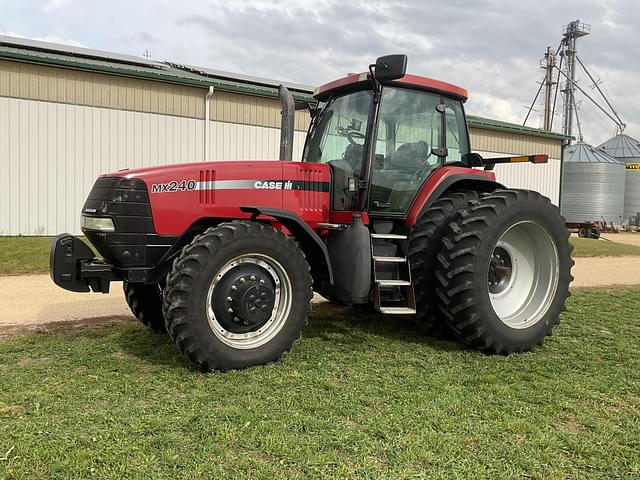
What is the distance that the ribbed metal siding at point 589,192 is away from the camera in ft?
101

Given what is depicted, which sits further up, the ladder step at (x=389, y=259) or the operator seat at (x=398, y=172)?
the operator seat at (x=398, y=172)

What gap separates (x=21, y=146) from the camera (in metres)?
14.8

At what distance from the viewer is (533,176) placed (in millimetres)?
27141

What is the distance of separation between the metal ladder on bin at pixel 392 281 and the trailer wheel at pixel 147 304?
2.11 metres

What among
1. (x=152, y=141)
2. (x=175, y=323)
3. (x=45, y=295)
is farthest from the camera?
(x=152, y=141)

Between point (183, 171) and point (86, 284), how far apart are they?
1211 mm

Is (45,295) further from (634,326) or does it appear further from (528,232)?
(634,326)

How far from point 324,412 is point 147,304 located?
261cm

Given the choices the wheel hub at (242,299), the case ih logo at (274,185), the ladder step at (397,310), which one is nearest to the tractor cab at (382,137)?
the case ih logo at (274,185)

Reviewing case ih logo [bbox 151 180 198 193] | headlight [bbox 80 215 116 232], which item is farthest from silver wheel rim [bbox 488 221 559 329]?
headlight [bbox 80 215 116 232]

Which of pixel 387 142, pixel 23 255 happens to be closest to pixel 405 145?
Answer: pixel 387 142

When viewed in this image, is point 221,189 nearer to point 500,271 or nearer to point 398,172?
point 398,172

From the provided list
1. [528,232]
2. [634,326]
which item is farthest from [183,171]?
[634,326]

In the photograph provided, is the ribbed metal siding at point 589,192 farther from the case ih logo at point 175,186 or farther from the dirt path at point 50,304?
the case ih logo at point 175,186
